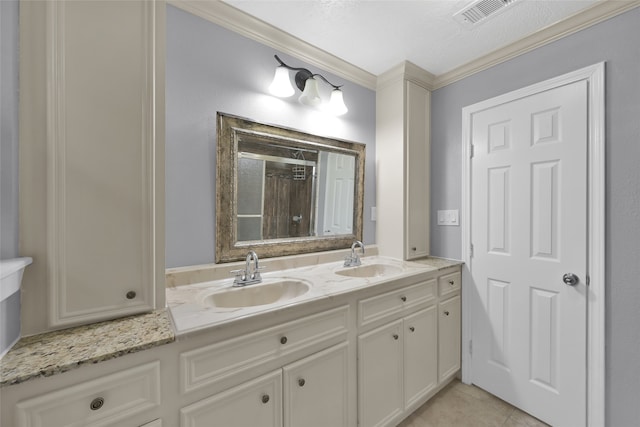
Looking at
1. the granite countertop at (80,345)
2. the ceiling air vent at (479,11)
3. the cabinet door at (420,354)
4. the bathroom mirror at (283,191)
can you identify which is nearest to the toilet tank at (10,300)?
the granite countertop at (80,345)

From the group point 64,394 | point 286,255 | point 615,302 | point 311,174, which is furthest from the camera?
point 311,174

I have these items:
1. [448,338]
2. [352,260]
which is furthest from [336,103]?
[448,338]

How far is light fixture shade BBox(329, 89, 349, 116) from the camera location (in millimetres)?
1966

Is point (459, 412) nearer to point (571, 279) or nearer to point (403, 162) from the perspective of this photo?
point (571, 279)

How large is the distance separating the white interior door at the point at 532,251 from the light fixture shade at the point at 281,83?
4.84 feet

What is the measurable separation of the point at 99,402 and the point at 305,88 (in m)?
1.84

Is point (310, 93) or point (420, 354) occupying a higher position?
point (310, 93)

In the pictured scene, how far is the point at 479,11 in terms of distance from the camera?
1.51 meters

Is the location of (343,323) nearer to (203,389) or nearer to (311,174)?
(203,389)

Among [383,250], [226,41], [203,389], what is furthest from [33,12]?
[383,250]

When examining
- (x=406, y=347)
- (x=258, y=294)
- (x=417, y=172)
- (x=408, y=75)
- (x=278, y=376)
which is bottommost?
(x=406, y=347)

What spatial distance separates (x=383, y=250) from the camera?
7.50 feet

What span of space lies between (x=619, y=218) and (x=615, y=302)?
0.47 meters

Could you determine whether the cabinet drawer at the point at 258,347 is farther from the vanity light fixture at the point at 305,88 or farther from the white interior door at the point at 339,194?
the vanity light fixture at the point at 305,88
